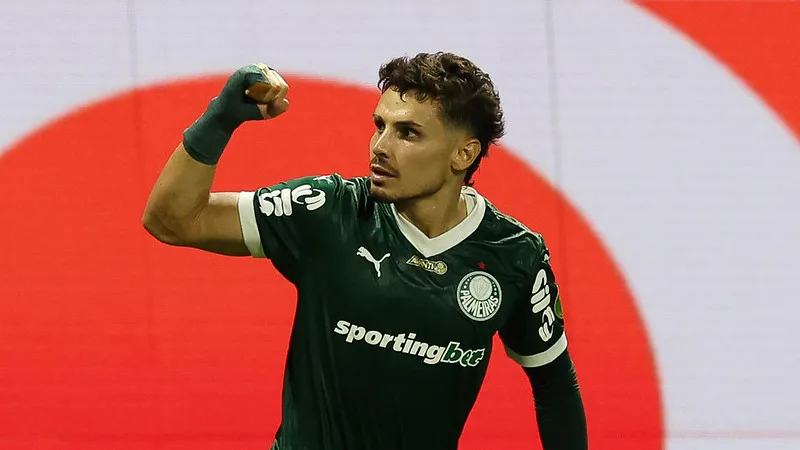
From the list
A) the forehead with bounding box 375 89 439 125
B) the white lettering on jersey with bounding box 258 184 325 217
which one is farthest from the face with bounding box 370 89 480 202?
the white lettering on jersey with bounding box 258 184 325 217

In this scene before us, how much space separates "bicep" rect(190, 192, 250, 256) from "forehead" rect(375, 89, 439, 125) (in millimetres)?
313

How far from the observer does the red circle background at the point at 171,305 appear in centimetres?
270

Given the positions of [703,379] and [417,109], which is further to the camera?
[703,379]

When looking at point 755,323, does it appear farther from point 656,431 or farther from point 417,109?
point 417,109

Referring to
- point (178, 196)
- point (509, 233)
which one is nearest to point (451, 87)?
point (509, 233)

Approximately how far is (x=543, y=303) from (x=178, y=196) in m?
0.77

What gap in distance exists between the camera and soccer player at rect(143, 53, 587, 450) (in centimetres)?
177

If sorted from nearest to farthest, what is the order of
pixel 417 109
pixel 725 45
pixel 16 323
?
1. pixel 417 109
2. pixel 16 323
3. pixel 725 45

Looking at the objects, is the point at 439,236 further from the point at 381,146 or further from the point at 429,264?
the point at 381,146

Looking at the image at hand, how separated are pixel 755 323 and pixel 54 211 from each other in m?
2.04

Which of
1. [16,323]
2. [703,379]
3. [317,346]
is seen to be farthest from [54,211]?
[703,379]

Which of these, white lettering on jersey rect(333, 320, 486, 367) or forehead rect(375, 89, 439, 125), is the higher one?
forehead rect(375, 89, 439, 125)

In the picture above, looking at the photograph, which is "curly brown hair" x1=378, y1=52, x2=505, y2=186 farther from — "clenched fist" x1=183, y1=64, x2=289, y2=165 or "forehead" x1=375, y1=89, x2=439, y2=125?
"clenched fist" x1=183, y1=64, x2=289, y2=165

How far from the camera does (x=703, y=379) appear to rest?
282cm
